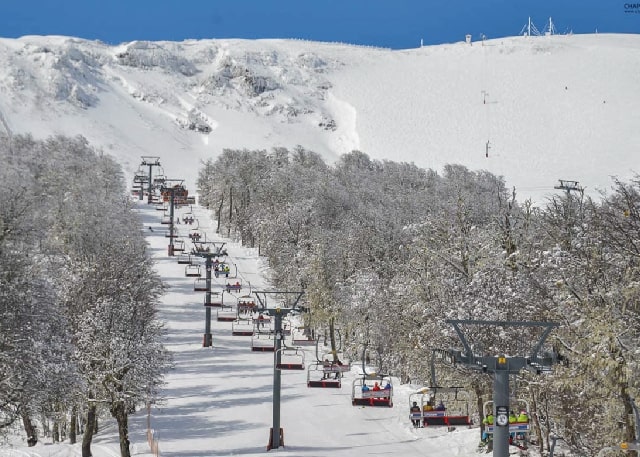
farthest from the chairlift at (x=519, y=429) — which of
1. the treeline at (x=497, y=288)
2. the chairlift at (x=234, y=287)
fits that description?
the chairlift at (x=234, y=287)

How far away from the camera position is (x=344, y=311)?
184 feet

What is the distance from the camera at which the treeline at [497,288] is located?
76.6ft

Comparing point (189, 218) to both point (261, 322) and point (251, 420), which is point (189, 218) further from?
point (251, 420)

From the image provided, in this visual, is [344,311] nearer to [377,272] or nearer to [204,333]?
[377,272]

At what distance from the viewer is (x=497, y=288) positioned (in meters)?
30.3

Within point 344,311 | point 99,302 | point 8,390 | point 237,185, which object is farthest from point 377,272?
point 237,185

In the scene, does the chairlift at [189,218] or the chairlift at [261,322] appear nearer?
the chairlift at [261,322]

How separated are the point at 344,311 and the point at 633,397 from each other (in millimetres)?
34788

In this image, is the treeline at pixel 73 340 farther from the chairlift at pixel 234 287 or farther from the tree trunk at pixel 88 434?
the chairlift at pixel 234 287

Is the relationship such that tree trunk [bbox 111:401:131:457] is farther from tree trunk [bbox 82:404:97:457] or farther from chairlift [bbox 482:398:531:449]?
chairlift [bbox 482:398:531:449]

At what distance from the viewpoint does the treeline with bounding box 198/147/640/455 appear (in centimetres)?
2334

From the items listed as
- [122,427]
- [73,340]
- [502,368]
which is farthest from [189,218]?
[502,368]

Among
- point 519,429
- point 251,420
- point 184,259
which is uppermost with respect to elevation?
point 184,259

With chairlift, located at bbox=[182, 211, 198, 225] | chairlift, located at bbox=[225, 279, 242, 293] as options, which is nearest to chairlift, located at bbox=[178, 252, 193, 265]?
chairlift, located at bbox=[225, 279, 242, 293]
